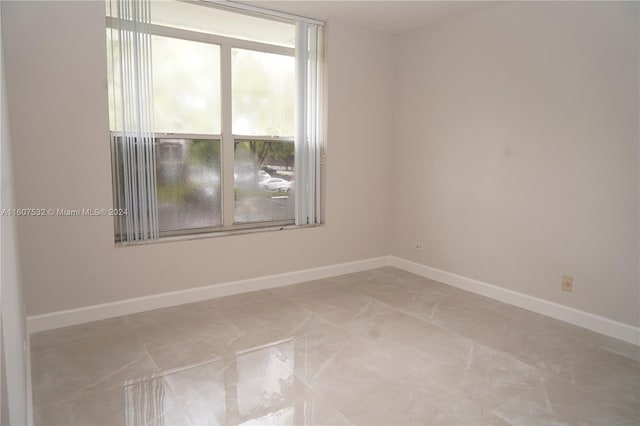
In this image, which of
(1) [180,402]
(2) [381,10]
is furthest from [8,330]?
(2) [381,10]

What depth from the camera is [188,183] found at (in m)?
3.94

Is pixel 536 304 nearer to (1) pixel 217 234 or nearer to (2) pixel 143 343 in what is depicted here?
(1) pixel 217 234

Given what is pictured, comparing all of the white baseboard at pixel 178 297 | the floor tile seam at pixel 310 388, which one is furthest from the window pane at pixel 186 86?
the floor tile seam at pixel 310 388

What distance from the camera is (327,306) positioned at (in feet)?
12.7

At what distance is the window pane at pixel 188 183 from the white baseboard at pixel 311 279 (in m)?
0.63

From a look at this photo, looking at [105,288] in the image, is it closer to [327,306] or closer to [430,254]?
[327,306]

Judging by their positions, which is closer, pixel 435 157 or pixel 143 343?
pixel 143 343

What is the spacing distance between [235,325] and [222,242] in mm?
887

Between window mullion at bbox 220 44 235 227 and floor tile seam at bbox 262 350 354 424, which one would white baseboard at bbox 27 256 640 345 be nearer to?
window mullion at bbox 220 44 235 227

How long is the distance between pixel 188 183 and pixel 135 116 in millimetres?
732

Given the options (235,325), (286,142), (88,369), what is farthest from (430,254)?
(88,369)

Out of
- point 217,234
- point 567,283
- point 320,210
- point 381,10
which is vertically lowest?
point 567,283

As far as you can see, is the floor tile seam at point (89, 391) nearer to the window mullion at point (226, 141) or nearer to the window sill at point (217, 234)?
the window sill at point (217, 234)

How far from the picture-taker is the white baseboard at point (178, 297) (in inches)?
129
